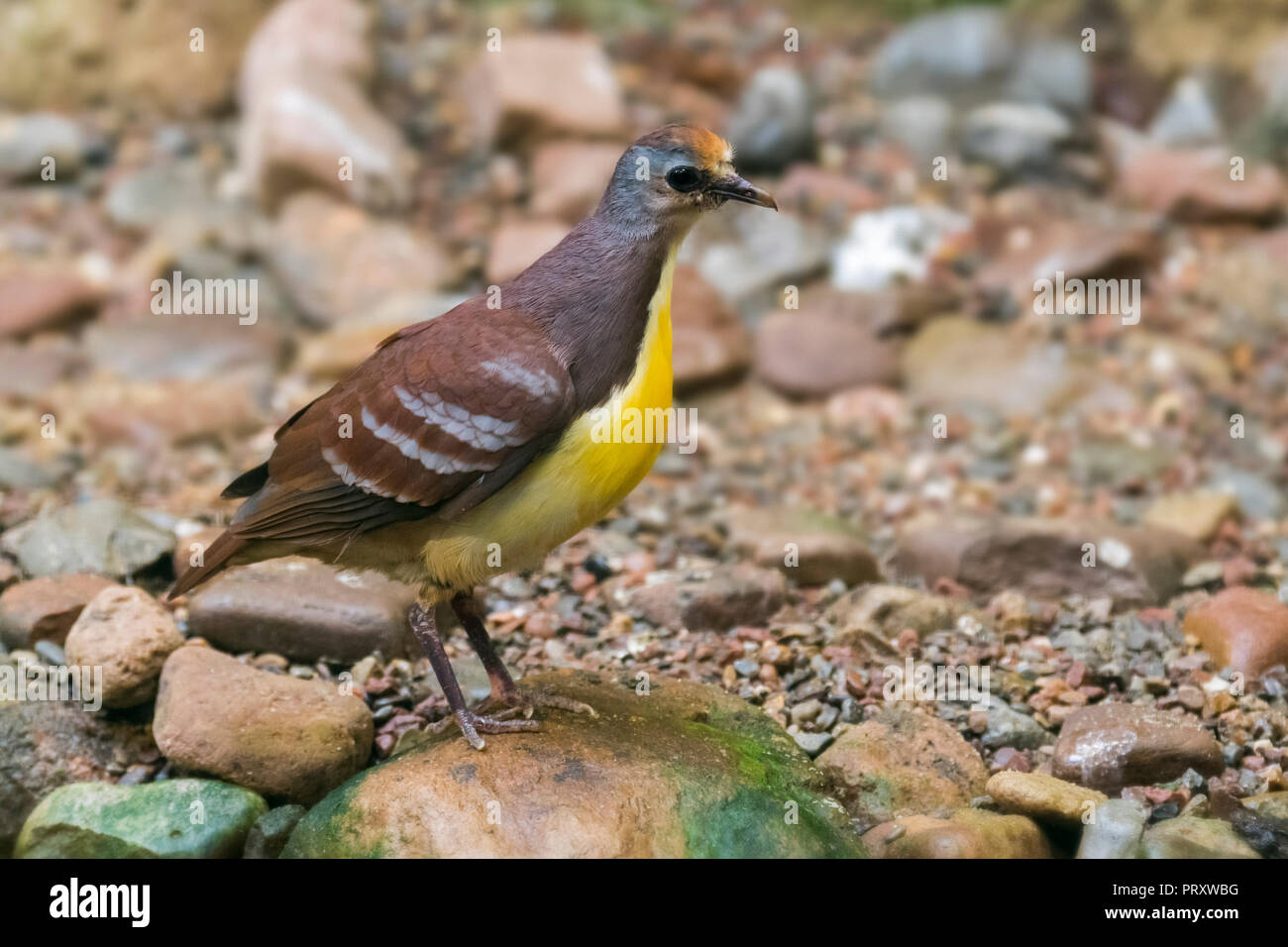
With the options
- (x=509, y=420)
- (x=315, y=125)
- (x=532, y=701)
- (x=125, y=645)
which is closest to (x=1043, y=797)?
(x=532, y=701)

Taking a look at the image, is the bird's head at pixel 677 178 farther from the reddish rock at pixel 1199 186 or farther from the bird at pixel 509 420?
the reddish rock at pixel 1199 186

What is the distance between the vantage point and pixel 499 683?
5516 millimetres

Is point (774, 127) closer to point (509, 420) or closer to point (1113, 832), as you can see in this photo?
point (509, 420)

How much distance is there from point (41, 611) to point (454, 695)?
201cm

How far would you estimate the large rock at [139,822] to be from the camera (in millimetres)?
4902

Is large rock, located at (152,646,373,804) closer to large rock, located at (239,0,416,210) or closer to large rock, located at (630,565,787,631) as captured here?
large rock, located at (630,565,787,631)

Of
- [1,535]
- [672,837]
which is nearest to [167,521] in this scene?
[1,535]

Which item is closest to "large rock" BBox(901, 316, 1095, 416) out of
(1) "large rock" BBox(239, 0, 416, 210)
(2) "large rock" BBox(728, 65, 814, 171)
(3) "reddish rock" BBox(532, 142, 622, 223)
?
(2) "large rock" BBox(728, 65, 814, 171)

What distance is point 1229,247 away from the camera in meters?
11.2

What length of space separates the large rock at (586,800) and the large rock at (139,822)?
30 centimetres

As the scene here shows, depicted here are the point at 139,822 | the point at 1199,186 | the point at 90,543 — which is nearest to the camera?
the point at 139,822

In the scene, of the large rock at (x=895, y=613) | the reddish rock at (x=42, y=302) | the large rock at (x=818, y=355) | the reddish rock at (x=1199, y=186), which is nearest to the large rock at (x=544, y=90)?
the large rock at (x=818, y=355)
